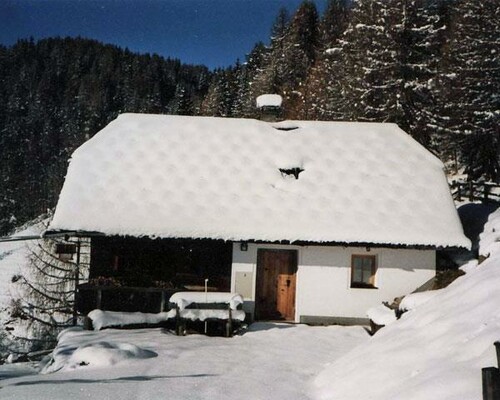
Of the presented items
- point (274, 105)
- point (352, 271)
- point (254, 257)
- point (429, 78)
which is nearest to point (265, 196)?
point (254, 257)

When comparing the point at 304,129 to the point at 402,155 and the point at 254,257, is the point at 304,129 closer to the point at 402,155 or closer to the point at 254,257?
the point at 402,155

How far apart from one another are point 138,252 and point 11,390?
7.21m

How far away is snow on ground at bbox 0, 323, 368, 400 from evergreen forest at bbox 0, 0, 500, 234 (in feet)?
48.5

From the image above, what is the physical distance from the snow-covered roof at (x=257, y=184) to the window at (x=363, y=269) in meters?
1.25

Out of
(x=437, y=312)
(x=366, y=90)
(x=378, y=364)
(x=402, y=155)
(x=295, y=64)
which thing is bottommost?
(x=378, y=364)

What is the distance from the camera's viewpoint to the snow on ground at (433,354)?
5434 millimetres

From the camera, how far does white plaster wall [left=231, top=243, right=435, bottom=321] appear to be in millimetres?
14508

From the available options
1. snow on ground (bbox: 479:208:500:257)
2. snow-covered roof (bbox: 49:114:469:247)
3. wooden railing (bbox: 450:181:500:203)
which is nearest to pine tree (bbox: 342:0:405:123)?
wooden railing (bbox: 450:181:500:203)

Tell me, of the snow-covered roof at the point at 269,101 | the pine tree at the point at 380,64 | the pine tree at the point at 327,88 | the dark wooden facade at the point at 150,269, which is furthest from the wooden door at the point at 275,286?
the pine tree at the point at 327,88

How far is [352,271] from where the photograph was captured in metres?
14.9

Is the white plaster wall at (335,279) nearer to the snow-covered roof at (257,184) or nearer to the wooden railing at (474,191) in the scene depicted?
the snow-covered roof at (257,184)

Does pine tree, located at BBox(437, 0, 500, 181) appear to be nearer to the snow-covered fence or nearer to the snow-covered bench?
the snow-covered bench

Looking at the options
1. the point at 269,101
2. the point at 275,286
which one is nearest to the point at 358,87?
the point at 269,101

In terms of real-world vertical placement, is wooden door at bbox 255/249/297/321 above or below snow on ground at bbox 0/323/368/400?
above
